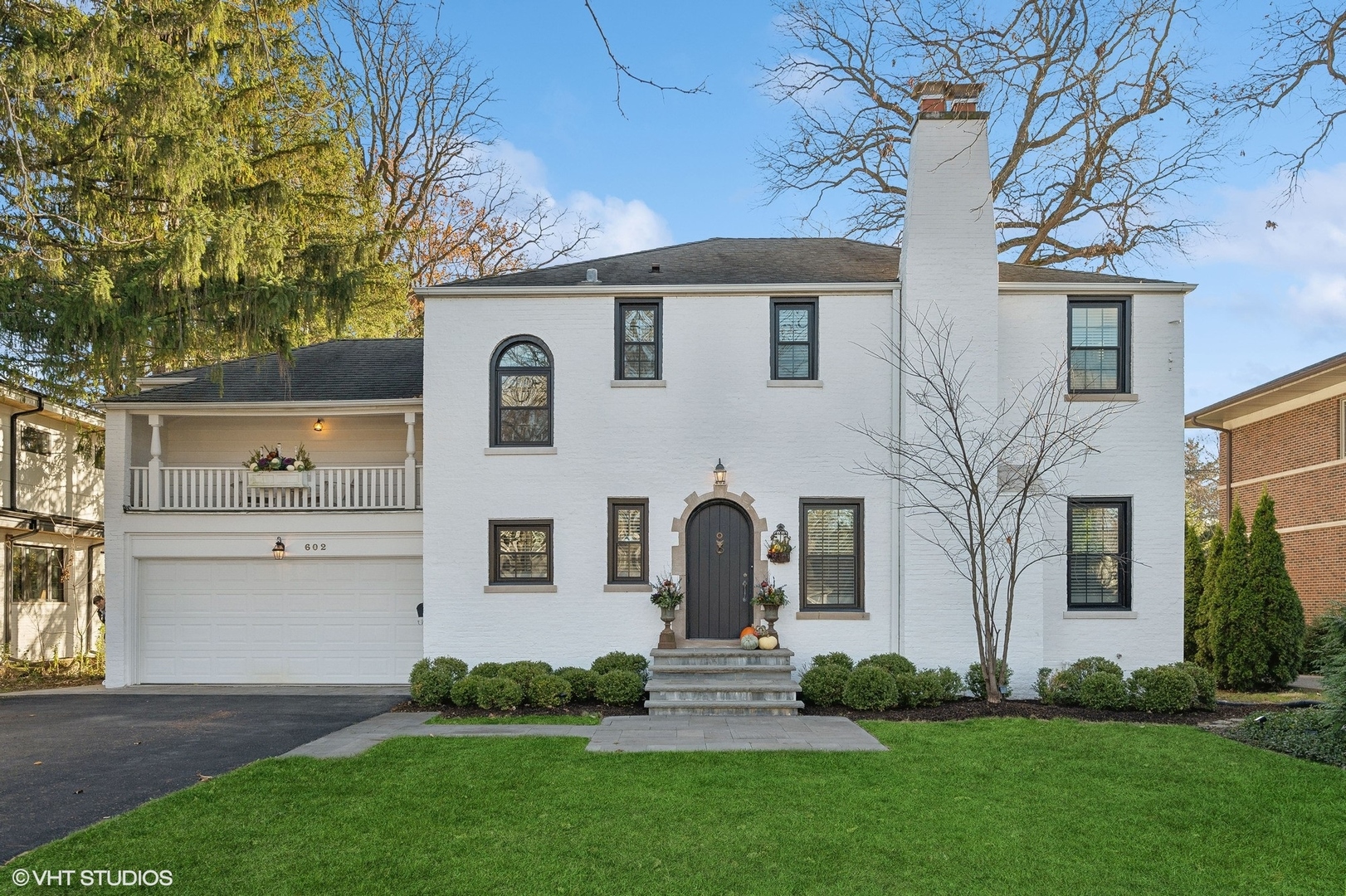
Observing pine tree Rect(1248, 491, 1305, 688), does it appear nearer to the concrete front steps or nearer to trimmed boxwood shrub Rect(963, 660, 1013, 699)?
trimmed boxwood shrub Rect(963, 660, 1013, 699)

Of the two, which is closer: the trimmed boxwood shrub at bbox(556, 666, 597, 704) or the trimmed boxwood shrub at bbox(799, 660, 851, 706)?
the trimmed boxwood shrub at bbox(799, 660, 851, 706)

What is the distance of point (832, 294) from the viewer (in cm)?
1298

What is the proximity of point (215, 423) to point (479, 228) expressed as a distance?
11130 millimetres

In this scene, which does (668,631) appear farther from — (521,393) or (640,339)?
(640,339)

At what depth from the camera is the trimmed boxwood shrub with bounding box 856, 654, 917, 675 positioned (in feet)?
39.2

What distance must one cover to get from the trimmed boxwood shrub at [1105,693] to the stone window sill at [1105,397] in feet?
11.8

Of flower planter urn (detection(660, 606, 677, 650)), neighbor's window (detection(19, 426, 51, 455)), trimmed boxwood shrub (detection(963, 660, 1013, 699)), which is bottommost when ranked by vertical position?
Result: trimmed boxwood shrub (detection(963, 660, 1013, 699))

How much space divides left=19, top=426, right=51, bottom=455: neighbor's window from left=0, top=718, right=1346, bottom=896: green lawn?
12691 mm

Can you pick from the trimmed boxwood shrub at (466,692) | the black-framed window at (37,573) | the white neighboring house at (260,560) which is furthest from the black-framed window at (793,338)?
the black-framed window at (37,573)

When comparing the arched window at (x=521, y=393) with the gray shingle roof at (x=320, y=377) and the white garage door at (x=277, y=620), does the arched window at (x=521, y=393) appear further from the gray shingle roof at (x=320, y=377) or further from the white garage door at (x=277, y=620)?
the white garage door at (x=277, y=620)

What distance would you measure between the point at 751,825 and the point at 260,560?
441 inches

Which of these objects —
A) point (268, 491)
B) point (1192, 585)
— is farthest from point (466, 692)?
point (1192, 585)

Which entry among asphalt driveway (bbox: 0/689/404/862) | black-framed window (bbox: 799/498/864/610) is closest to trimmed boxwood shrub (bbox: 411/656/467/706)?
asphalt driveway (bbox: 0/689/404/862)

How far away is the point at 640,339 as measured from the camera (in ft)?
43.1
